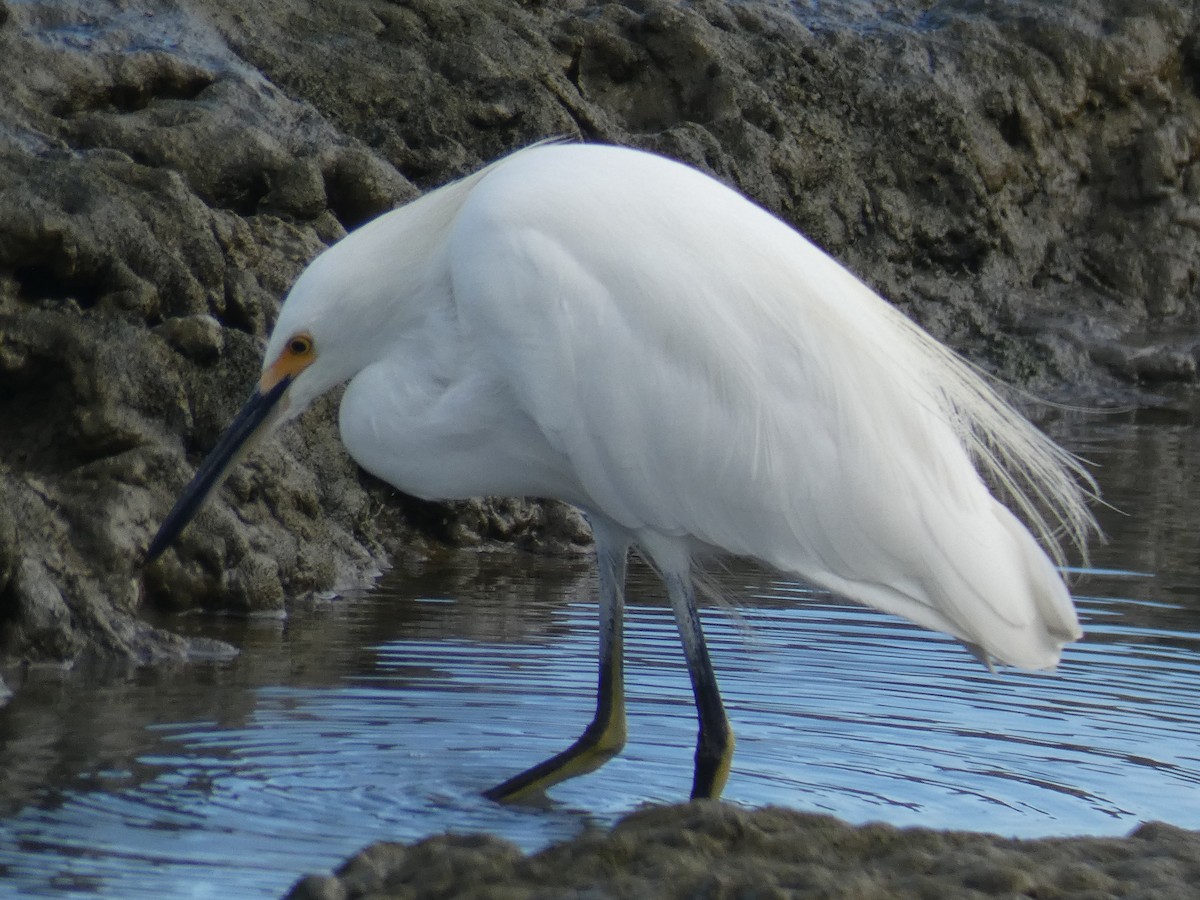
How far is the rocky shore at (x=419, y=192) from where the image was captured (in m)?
5.59

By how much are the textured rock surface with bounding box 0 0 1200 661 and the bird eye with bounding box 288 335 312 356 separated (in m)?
1.12

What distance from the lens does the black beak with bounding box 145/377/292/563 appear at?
4.30 metres

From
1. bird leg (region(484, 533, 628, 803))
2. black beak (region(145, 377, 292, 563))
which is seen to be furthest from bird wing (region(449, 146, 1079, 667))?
black beak (region(145, 377, 292, 563))

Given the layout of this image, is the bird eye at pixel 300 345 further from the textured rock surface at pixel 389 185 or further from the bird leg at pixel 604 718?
the textured rock surface at pixel 389 185

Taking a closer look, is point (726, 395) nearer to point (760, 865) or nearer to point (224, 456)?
point (224, 456)

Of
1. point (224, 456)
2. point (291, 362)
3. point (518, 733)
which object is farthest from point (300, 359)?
point (518, 733)

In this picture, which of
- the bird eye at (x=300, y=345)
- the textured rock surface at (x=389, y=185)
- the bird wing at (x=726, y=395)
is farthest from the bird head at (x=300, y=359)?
the textured rock surface at (x=389, y=185)

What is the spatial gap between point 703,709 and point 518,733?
639 mm

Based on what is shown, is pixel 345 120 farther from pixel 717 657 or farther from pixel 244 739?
pixel 244 739

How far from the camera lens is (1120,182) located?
13.1m

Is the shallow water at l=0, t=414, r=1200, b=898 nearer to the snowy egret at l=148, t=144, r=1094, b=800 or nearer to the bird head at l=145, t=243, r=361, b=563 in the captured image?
the snowy egret at l=148, t=144, r=1094, b=800

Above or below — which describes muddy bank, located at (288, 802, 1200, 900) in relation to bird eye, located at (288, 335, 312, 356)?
below

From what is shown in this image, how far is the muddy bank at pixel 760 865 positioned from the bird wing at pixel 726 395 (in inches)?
43.4

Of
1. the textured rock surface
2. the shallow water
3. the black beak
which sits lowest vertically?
the shallow water
